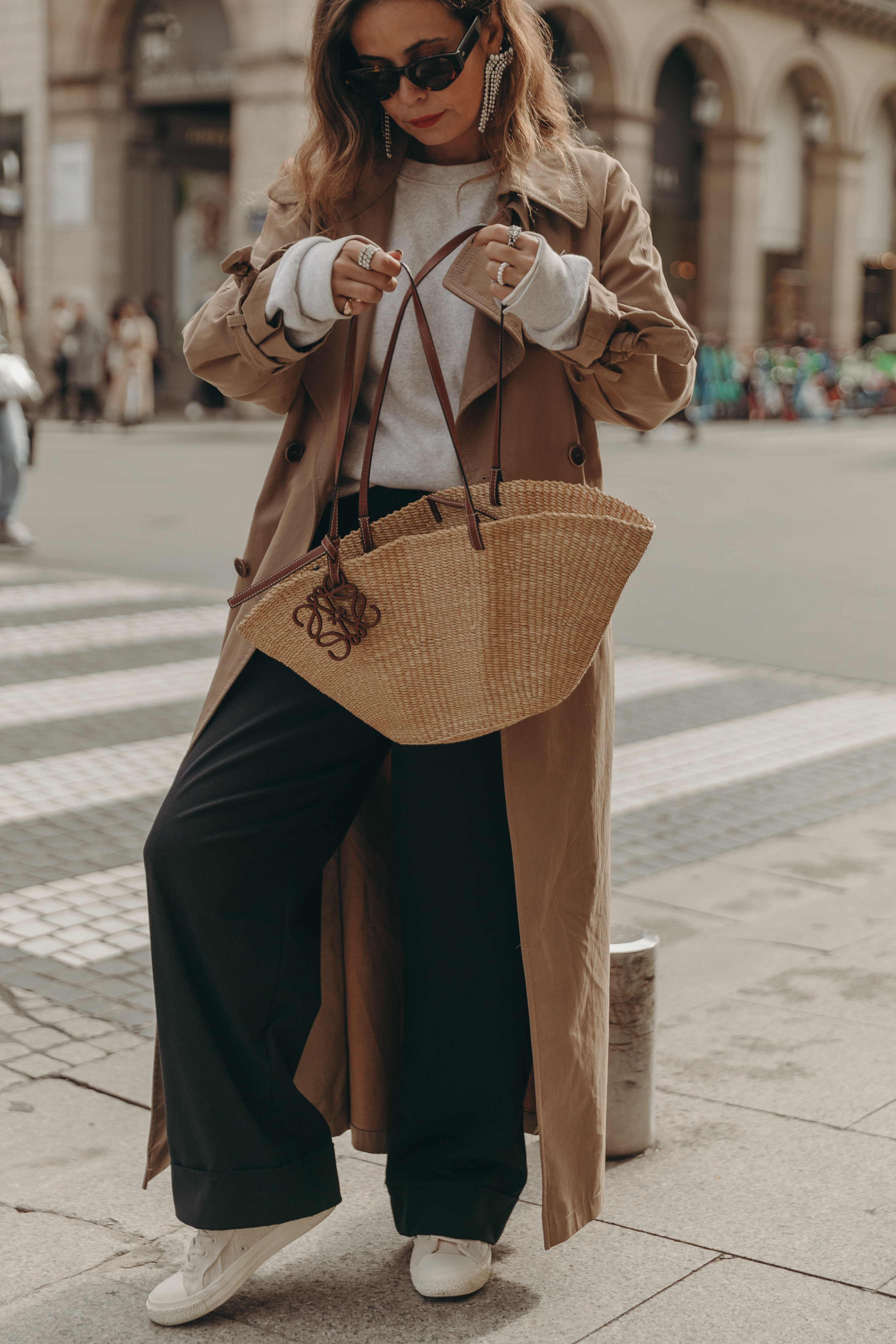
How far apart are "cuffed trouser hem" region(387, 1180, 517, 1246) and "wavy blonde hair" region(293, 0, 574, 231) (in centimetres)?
144

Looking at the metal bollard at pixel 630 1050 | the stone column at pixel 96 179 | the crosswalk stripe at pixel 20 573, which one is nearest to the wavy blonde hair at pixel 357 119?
the metal bollard at pixel 630 1050

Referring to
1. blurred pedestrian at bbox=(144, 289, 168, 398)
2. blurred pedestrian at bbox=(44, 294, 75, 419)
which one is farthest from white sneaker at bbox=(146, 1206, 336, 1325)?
blurred pedestrian at bbox=(144, 289, 168, 398)

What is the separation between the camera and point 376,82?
92.0 inches

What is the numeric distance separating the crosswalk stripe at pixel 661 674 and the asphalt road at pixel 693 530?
23 cm

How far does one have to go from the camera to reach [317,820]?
7.87 ft

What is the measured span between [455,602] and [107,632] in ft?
20.2

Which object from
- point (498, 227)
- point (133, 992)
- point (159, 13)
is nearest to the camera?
point (498, 227)

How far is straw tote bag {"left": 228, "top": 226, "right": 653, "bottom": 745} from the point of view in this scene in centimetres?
223

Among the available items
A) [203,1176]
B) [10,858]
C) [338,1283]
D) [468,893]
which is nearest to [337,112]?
[468,893]

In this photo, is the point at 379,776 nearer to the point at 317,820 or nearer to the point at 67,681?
the point at 317,820

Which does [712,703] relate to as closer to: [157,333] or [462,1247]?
[462,1247]

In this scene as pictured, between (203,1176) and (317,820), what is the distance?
520mm

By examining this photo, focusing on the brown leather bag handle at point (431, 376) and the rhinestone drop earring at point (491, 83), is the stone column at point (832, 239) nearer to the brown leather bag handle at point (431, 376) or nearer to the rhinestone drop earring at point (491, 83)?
the rhinestone drop earring at point (491, 83)

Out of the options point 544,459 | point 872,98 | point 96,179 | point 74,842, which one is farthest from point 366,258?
point 872,98
